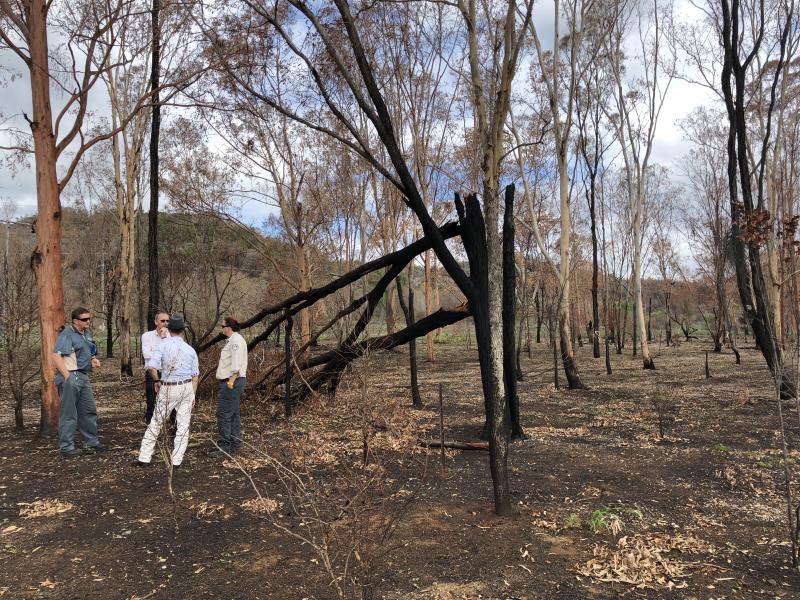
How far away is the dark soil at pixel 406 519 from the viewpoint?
3195 millimetres

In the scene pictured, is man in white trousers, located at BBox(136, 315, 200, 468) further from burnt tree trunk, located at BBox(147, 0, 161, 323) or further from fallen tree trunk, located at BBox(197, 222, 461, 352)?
burnt tree trunk, located at BBox(147, 0, 161, 323)

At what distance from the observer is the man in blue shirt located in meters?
6.13

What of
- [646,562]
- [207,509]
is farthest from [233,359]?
[646,562]

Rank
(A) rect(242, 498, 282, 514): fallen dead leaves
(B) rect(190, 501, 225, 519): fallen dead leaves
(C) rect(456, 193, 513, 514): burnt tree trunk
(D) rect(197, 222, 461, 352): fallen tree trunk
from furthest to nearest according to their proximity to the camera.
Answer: (D) rect(197, 222, 461, 352): fallen tree trunk < (A) rect(242, 498, 282, 514): fallen dead leaves < (B) rect(190, 501, 225, 519): fallen dead leaves < (C) rect(456, 193, 513, 514): burnt tree trunk

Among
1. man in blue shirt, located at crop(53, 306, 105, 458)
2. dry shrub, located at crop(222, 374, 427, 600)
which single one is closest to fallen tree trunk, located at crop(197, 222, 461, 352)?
dry shrub, located at crop(222, 374, 427, 600)

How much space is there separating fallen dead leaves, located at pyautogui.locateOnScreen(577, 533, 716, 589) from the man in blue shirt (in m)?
5.71

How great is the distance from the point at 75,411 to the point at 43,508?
74.1 inches

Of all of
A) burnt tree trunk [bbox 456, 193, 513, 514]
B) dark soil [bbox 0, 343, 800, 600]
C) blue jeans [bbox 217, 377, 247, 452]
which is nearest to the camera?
dark soil [bbox 0, 343, 800, 600]

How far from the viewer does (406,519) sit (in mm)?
4258

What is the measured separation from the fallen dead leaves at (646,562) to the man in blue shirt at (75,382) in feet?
18.7

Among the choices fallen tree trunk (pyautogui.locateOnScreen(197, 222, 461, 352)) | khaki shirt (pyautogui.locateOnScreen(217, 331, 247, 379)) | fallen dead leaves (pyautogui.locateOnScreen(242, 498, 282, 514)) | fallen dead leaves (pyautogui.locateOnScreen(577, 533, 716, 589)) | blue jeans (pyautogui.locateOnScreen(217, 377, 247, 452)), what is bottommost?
fallen dead leaves (pyautogui.locateOnScreen(577, 533, 716, 589))

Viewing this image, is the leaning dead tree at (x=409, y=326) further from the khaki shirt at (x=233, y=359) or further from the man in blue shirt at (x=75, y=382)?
the man in blue shirt at (x=75, y=382)

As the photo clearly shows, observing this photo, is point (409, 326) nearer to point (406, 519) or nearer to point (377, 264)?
point (377, 264)

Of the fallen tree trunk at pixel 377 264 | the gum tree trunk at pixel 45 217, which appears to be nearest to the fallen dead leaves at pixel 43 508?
the gum tree trunk at pixel 45 217
